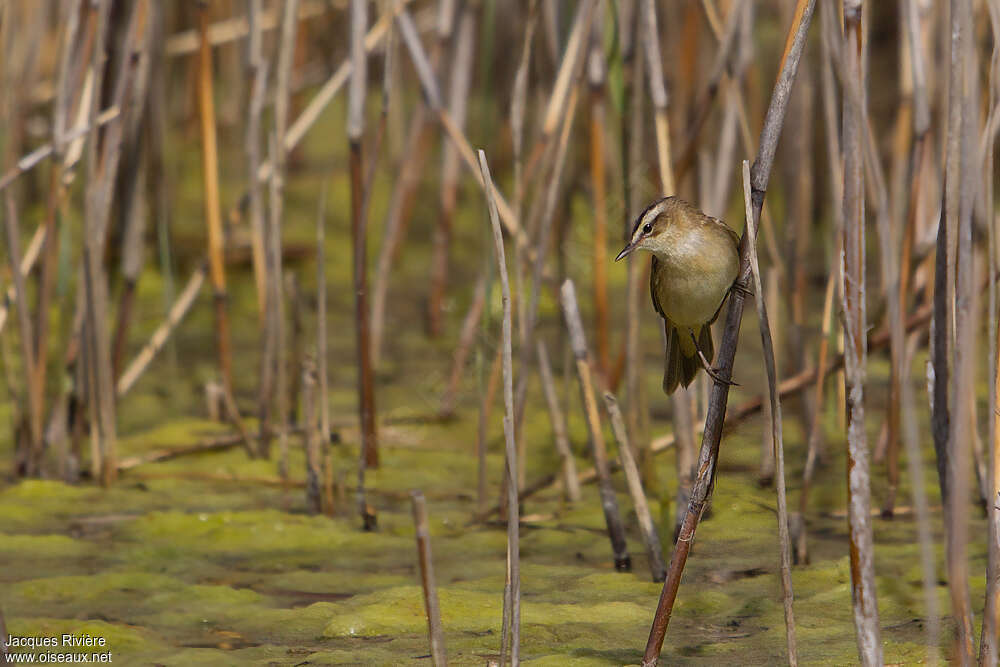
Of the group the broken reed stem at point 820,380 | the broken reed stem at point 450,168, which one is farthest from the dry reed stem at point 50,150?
the broken reed stem at point 820,380

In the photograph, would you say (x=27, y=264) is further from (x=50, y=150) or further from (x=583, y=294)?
(x=583, y=294)

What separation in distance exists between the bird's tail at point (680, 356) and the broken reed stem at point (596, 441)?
8.1 inches

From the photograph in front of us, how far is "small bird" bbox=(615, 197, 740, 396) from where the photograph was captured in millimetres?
1758

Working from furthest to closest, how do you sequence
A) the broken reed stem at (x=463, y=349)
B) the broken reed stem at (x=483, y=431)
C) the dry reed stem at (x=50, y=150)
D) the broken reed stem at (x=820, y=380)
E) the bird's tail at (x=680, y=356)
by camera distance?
the broken reed stem at (x=463, y=349), the broken reed stem at (x=483, y=431), the dry reed stem at (x=50, y=150), the broken reed stem at (x=820, y=380), the bird's tail at (x=680, y=356)

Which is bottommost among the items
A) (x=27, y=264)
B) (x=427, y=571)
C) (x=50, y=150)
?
(x=427, y=571)

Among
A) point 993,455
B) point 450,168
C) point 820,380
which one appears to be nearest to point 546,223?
point 820,380

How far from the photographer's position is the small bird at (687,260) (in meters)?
1.76

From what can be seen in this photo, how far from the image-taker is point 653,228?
1845mm

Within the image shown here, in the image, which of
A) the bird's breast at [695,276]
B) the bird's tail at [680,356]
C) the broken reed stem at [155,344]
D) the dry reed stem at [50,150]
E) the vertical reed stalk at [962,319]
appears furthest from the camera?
the broken reed stem at [155,344]

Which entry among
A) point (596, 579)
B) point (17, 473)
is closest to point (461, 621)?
point (596, 579)

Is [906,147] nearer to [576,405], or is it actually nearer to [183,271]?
[576,405]

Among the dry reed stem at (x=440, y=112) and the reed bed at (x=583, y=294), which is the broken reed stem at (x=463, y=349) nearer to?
the reed bed at (x=583, y=294)

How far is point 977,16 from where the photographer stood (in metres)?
2.64

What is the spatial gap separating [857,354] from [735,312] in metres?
0.16
